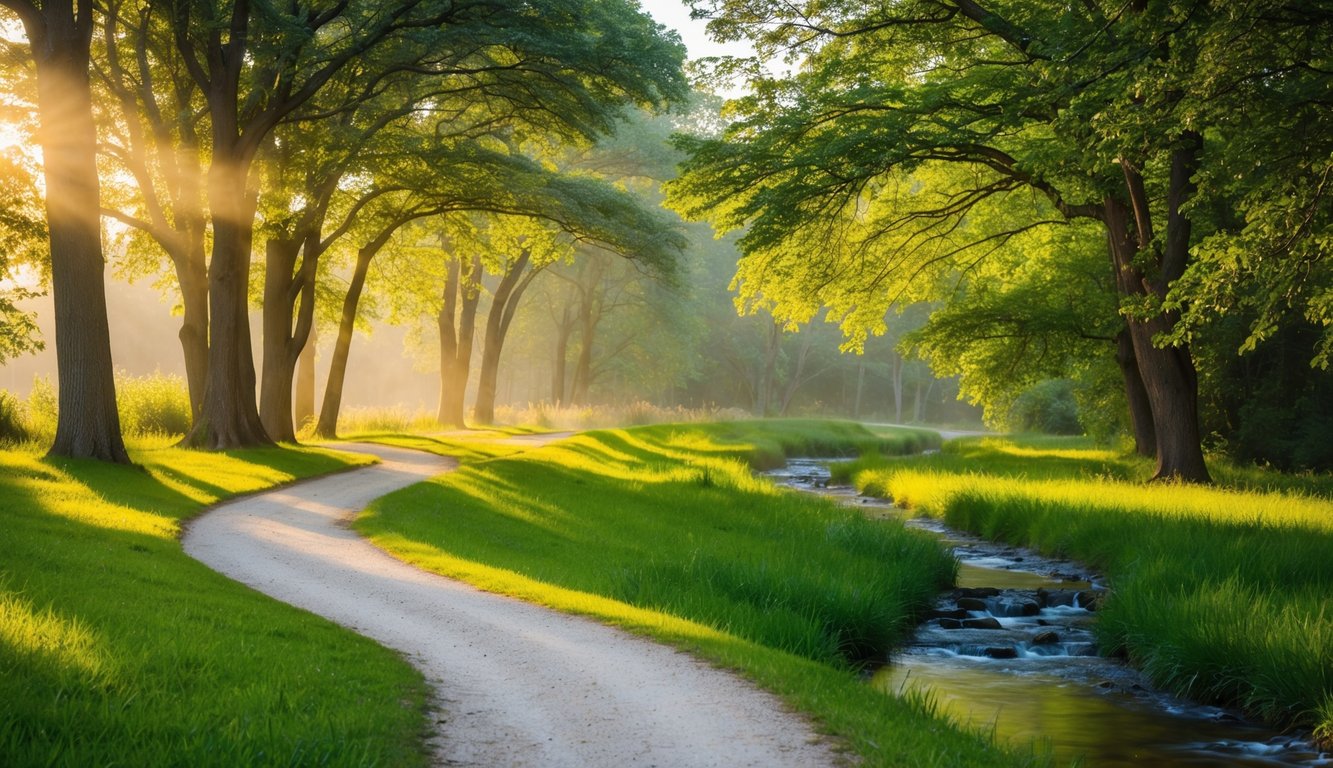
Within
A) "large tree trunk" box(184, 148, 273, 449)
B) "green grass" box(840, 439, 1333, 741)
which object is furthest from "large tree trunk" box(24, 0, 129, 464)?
"green grass" box(840, 439, 1333, 741)

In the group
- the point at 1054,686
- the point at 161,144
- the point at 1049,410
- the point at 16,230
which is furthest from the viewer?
the point at 1049,410

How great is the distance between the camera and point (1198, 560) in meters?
12.3

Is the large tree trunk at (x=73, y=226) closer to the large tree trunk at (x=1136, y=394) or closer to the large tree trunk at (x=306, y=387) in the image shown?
the large tree trunk at (x=306, y=387)

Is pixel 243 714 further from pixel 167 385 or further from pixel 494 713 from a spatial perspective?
pixel 167 385

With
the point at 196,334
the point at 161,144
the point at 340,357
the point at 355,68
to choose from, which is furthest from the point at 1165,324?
the point at 340,357

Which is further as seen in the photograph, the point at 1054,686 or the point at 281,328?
the point at 281,328

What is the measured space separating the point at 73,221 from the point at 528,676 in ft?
45.7

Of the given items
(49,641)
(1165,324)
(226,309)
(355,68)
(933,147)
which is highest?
(355,68)

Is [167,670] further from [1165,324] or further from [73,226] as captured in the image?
[1165,324]

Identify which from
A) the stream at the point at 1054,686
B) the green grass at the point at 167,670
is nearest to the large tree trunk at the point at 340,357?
the green grass at the point at 167,670

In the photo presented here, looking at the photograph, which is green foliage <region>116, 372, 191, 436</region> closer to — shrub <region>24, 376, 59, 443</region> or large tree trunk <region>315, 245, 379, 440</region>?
shrub <region>24, 376, 59, 443</region>

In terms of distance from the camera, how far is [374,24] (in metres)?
21.2

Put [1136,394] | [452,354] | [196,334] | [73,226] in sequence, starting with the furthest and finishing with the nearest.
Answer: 1. [452,354]
2. [196,334]
3. [1136,394]
4. [73,226]

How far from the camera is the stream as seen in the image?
8.19 metres
